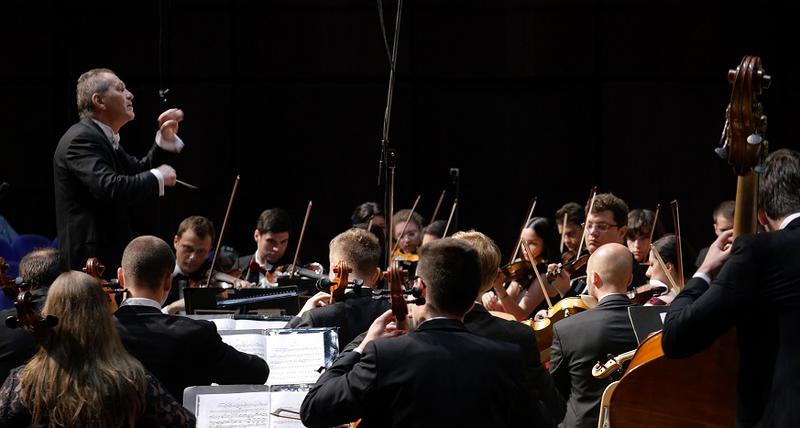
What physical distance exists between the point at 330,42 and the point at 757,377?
18.8ft

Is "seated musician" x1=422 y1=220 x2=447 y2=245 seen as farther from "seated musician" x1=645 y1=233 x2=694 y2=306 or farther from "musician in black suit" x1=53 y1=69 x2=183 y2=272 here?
"musician in black suit" x1=53 y1=69 x2=183 y2=272

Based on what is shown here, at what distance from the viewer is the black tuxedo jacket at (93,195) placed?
4062 mm

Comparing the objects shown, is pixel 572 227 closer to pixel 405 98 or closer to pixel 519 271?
pixel 519 271

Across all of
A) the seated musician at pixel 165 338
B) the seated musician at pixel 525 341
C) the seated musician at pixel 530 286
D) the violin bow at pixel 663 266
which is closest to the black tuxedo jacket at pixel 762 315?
the seated musician at pixel 525 341

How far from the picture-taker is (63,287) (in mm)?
2559

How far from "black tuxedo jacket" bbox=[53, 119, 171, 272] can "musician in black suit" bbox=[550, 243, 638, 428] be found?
5.46ft

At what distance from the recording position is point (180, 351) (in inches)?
123

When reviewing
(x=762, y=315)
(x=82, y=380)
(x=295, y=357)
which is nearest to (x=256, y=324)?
(x=295, y=357)

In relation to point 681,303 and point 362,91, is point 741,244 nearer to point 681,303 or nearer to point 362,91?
point 681,303

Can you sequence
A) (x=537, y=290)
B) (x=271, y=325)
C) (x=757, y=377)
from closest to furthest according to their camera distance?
(x=757, y=377)
(x=271, y=325)
(x=537, y=290)

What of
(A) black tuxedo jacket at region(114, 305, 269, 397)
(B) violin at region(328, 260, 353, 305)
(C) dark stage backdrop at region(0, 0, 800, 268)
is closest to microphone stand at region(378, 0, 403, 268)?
(B) violin at region(328, 260, 353, 305)

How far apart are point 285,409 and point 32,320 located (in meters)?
0.91

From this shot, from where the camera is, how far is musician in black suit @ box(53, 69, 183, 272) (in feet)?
13.4

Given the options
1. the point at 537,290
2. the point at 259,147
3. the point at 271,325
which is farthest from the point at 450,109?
the point at 271,325
